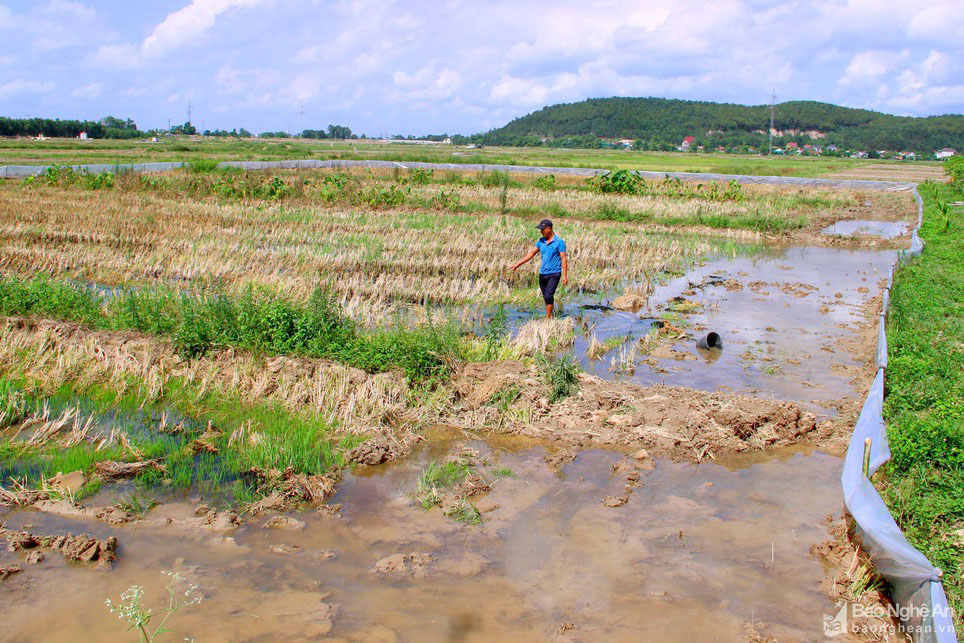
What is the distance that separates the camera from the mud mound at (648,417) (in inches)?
256

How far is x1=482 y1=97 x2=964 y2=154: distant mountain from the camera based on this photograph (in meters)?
119

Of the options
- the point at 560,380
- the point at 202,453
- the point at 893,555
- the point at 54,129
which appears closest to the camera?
the point at 893,555

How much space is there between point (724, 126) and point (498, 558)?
153m

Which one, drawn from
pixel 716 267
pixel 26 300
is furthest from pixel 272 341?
pixel 716 267

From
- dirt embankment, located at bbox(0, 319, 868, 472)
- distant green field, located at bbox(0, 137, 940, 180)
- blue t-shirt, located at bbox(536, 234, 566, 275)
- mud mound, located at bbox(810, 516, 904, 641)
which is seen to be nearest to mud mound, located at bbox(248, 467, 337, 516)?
dirt embankment, located at bbox(0, 319, 868, 472)

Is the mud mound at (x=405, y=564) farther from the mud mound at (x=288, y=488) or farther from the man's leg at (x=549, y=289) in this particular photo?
the man's leg at (x=549, y=289)

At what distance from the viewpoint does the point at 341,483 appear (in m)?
5.72

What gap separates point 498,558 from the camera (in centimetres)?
466

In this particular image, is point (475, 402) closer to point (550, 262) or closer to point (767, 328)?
point (550, 262)

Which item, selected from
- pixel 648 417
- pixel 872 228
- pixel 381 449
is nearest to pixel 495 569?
pixel 381 449

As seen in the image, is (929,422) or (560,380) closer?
(929,422)

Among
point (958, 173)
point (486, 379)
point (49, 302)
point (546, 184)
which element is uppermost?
point (958, 173)

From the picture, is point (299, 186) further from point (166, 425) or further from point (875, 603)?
point (875, 603)

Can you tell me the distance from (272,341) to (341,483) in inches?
116
